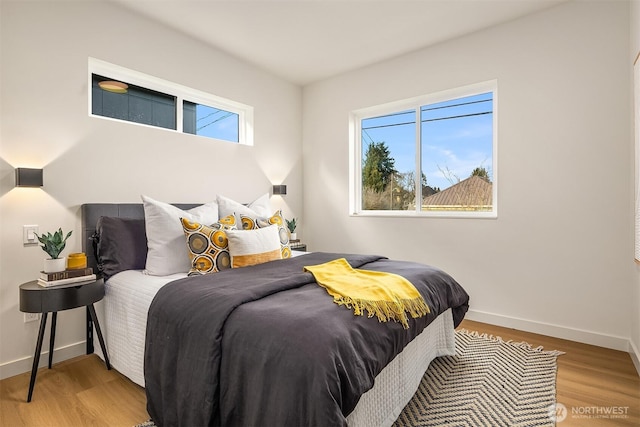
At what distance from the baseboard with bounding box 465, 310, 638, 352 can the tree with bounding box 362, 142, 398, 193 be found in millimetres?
1724

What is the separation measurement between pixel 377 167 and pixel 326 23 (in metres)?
1.71

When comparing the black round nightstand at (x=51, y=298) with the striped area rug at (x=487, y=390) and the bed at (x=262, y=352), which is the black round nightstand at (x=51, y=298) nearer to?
the bed at (x=262, y=352)

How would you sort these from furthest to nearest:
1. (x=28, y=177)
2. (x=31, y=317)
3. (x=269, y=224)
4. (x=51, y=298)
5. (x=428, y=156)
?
1. (x=428, y=156)
2. (x=269, y=224)
3. (x=31, y=317)
4. (x=28, y=177)
5. (x=51, y=298)

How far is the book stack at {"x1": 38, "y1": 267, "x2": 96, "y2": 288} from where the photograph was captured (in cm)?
203

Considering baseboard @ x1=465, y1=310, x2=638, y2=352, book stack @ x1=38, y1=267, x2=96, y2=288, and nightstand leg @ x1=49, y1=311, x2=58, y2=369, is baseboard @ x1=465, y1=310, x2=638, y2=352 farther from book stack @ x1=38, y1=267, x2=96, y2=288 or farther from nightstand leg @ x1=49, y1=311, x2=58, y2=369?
nightstand leg @ x1=49, y1=311, x2=58, y2=369

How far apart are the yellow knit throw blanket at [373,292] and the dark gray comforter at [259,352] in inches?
2.0

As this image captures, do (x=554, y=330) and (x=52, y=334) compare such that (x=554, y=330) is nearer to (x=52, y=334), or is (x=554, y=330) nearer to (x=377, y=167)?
(x=377, y=167)

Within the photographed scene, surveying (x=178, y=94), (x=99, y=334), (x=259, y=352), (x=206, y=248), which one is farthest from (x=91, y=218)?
(x=259, y=352)

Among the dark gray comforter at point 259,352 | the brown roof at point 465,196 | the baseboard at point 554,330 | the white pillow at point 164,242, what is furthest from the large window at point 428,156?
the white pillow at point 164,242

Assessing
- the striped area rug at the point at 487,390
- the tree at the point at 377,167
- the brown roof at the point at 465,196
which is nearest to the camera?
the striped area rug at the point at 487,390

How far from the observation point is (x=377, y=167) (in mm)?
4145

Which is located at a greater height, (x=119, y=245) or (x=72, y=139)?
(x=72, y=139)

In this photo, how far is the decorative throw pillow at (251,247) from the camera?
230cm

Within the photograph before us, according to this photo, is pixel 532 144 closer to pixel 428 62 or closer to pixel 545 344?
pixel 428 62
